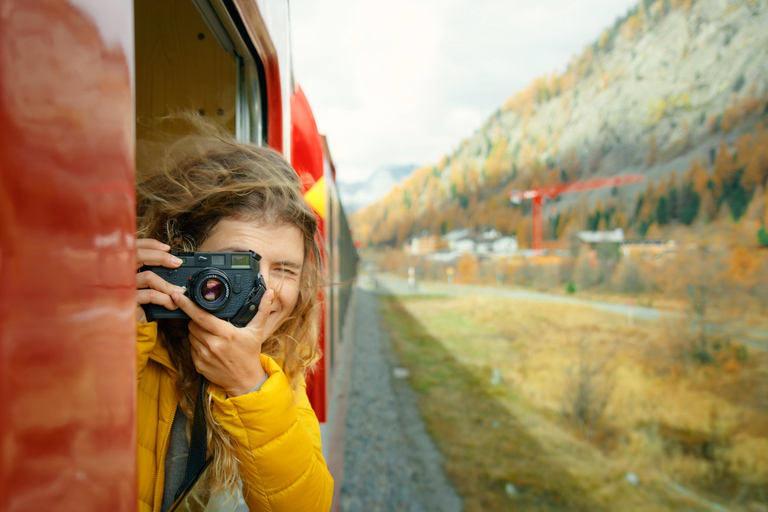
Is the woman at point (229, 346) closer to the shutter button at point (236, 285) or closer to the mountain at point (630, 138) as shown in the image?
the shutter button at point (236, 285)

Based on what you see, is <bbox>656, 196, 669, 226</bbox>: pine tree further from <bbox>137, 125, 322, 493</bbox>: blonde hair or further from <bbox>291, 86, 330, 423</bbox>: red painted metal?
<bbox>137, 125, 322, 493</bbox>: blonde hair

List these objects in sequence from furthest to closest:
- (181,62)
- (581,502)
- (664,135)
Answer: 1. (664,135)
2. (581,502)
3. (181,62)

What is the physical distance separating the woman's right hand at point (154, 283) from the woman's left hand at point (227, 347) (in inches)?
0.7

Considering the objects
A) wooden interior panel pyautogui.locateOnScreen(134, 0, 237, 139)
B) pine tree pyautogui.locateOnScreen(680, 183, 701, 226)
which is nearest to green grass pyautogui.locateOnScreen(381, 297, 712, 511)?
wooden interior panel pyautogui.locateOnScreen(134, 0, 237, 139)

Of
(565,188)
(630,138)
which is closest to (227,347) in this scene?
(565,188)

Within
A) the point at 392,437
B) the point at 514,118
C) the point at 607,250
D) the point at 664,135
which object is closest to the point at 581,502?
the point at 392,437

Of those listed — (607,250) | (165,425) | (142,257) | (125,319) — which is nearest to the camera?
(125,319)

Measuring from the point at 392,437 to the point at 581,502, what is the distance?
2507 millimetres

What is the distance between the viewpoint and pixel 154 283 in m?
0.91

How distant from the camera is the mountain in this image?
3697 cm

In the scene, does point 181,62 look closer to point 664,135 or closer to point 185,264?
point 185,264

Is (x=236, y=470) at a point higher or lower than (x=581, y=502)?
higher

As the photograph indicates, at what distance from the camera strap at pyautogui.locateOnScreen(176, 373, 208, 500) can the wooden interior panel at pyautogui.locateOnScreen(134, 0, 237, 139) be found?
110 centimetres

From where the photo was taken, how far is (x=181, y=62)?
1.69 metres
